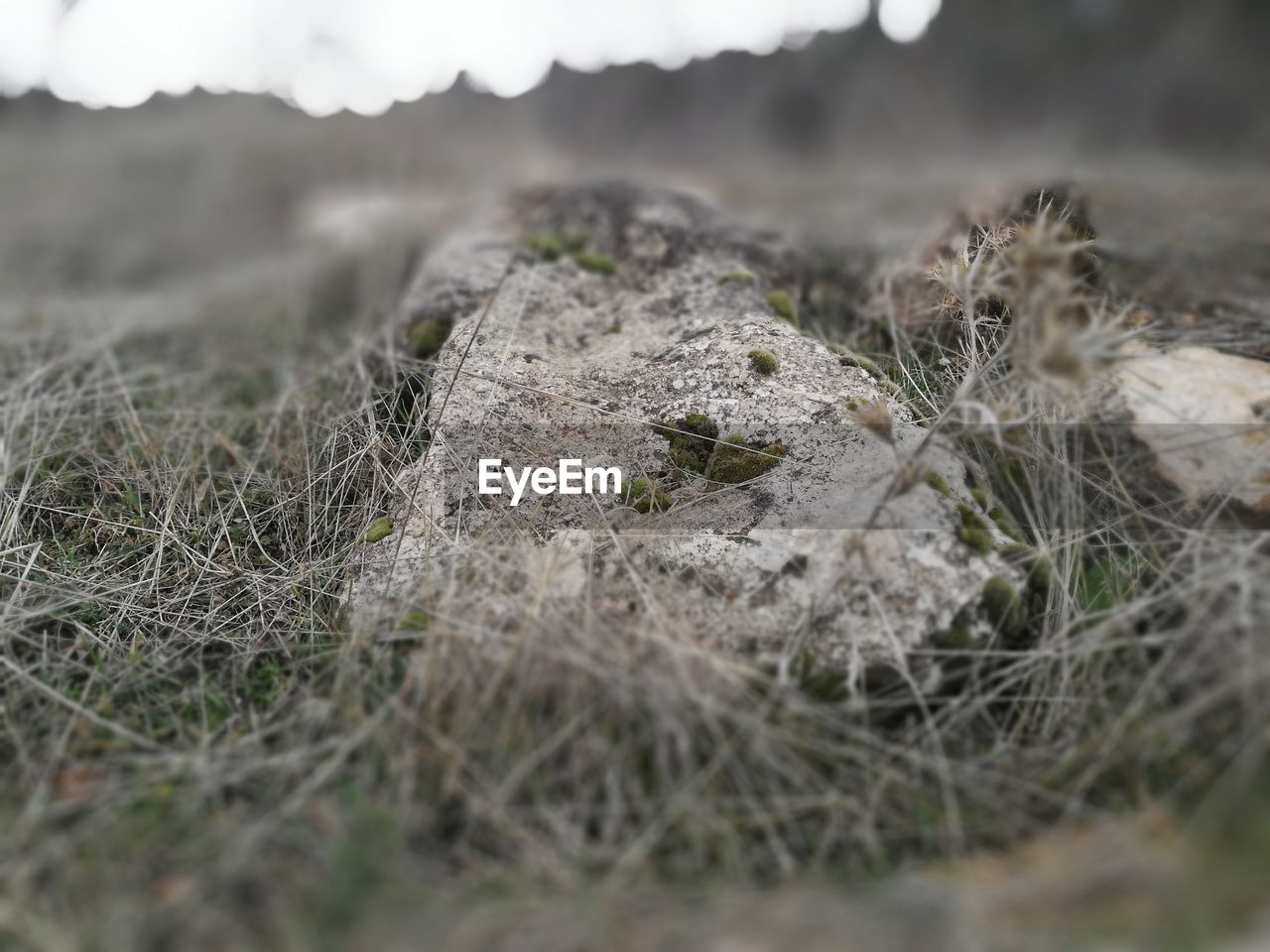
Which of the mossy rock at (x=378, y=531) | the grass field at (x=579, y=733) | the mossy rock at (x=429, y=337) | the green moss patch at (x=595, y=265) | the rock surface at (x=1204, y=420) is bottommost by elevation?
the grass field at (x=579, y=733)

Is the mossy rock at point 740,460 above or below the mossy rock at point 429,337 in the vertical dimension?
below

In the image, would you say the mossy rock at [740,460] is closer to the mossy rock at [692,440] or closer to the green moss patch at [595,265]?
the mossy rock at [692,440]

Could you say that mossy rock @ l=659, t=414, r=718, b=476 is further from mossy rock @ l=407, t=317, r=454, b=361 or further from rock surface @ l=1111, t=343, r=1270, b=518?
rock surface @ l=1111, t=343, r=1270, b=518

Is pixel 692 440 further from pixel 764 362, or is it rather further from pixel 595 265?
pixel 595 265

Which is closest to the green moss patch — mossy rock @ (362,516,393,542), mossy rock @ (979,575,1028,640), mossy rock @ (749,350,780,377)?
mossy rock @ (749,350,780,377)

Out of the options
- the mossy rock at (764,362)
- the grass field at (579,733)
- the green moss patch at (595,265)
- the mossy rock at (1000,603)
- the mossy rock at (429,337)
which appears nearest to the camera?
the grass field at (579,733)

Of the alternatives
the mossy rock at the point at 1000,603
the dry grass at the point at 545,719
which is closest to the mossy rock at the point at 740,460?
the dry grass at the point at 545,719

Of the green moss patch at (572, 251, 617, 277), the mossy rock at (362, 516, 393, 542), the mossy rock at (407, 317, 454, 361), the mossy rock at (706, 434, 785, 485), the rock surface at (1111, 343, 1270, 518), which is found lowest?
the mossy rock at (362, 516, 393, 542)
